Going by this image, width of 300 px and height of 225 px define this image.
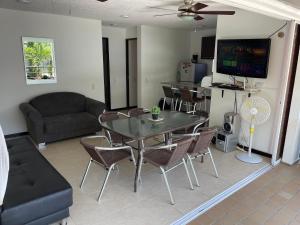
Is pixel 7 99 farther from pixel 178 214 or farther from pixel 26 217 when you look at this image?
pixel 178 214

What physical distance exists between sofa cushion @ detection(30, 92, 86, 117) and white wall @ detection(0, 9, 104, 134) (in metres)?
0.22

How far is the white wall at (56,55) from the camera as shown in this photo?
170 inches

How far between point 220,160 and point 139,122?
1456 mm

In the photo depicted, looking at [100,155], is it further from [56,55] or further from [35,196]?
[56,55]

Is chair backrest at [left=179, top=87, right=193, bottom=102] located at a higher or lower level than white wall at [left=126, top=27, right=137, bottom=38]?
lower

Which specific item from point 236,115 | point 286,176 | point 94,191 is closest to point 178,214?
point 94,191

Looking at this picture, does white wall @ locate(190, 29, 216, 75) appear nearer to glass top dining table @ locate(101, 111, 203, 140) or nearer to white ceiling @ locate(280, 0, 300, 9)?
glass top dining table @ locate(101, 111, 203, 140)

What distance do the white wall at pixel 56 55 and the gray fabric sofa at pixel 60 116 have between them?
278 millimetres

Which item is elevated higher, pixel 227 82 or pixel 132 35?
pixel 132 35

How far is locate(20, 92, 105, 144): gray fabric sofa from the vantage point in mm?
4020

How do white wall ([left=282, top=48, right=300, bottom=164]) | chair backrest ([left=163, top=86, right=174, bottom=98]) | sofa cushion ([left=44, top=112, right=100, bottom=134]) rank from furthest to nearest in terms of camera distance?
chair backrest ([left=163, top=86, right=174, bottom=98]) → sofa cushion ([left=44, top=112, right=100, bottom=134]) → white wall ([left=282, top=48, right=300, bottom=164])

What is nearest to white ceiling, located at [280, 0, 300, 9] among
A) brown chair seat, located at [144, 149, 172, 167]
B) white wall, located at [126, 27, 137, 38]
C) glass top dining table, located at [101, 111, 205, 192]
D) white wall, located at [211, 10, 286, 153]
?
white wall, located at [211, 10, 286, 153]

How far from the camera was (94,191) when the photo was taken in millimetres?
2775

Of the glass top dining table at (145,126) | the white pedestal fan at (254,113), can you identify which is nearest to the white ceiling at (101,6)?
the white pedestal fan at (254,113)
